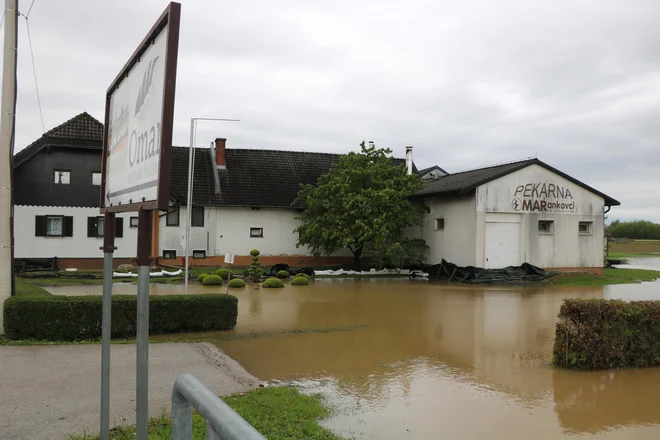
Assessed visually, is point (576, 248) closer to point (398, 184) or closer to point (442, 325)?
point (398, 184)

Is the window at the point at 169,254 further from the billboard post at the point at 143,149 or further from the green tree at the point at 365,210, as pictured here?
Answer: the billboard post at the point at 143,149

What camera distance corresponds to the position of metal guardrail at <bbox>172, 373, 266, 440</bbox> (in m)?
1.74

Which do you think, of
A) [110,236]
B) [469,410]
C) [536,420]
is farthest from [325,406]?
[110,236]

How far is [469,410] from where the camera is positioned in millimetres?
7160

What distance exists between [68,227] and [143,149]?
28.4 m

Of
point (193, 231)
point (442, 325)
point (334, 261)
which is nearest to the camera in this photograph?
point (442, 325)

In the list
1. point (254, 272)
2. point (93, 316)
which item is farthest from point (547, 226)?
point (93, 316)

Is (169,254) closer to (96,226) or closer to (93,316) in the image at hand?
(96,226)

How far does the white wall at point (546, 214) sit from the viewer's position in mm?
27422

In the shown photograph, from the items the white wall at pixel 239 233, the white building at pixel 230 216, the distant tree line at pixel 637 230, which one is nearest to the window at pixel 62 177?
the white building at pixel 230 216

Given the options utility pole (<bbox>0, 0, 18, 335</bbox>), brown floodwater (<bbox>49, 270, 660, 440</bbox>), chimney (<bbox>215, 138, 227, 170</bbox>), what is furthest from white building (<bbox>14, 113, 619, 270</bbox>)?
utility pole (<bbox>0, 0, 18, 335</bbox>)

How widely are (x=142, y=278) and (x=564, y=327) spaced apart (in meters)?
8.42

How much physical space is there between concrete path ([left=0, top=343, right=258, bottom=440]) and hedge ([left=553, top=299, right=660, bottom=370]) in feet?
17.8

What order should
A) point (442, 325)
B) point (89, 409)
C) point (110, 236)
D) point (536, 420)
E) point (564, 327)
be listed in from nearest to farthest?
point (110, 236) → point (89, 409) → point (536, 420) → point (564, 327) → point (442, 325)
